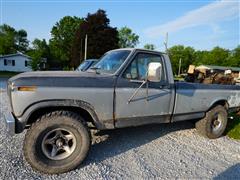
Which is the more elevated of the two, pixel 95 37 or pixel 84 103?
pixel 95 37

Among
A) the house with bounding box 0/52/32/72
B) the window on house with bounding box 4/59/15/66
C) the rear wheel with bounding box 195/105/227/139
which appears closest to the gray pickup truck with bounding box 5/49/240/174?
the rear wheel with bounding box 195/105/227/139

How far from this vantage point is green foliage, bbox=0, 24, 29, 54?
67250 millimetres

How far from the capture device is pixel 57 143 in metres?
4.14

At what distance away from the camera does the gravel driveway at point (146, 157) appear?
160 inches

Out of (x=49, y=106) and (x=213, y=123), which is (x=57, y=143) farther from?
(x=213, y=123)

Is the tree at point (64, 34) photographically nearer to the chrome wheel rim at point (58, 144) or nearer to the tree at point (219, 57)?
the tree at point (219, 57)

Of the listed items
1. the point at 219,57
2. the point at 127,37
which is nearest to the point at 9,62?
the point at 127,37

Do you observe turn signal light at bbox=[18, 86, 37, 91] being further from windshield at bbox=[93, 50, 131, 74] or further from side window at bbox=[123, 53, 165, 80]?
side window at bbox=[123, 53, 165, 80]

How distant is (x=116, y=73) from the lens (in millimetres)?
4484

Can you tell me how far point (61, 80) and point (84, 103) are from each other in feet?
1.74

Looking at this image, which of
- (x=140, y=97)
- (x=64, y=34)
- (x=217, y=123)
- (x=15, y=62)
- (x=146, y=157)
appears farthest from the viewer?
(x=64, y=34)

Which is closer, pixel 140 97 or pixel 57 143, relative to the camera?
pixel 57 143

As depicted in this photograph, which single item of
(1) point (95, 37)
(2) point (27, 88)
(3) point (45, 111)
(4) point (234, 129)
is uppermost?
(1) point (95, 37)

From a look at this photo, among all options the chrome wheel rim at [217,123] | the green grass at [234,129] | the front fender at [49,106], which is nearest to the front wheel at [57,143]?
the front fender at [49,106]
